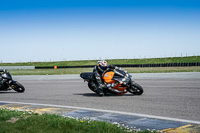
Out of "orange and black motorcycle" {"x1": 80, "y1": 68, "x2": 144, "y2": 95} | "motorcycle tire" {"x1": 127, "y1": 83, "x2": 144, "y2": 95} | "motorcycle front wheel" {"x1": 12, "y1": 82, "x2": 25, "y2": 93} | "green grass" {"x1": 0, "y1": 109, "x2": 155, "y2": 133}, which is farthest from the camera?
"motorcycle front wheel" {"x1": 12, "y1": 82, "x2": 25, "y2": 93}

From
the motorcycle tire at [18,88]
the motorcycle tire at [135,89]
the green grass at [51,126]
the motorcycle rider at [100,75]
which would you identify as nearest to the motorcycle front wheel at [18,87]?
the motorcycle tire at [18,88]

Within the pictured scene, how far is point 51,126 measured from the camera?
5.49 metres

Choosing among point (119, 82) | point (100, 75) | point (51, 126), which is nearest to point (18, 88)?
point (100, 75)

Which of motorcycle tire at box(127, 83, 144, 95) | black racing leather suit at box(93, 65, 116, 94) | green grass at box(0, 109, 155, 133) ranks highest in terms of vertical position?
black racing leather suit at box(93, 65, 116, 94)

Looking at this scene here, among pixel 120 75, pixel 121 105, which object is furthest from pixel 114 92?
pixel 121 105

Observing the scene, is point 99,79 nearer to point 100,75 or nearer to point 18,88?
point 100,75

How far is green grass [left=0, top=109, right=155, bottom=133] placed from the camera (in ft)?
16.9

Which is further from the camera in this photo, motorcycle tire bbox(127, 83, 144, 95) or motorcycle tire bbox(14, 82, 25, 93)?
motorcycle tire bbox(14, 82, 25, 93)

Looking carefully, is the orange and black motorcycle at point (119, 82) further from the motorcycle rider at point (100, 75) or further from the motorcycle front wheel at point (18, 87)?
the motorcycle front wheel at point (18, 87)

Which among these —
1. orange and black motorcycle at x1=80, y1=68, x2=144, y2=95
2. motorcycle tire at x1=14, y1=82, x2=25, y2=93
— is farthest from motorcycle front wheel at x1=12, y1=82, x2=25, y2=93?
orange and black motorcycle at x1=80, y1=68, x2=144, y2=95

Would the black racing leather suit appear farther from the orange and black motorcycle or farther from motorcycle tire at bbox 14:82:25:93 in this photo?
motorcycle tire at bbox 14:82:25:93

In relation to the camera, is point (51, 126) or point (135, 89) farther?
point (135, 89)

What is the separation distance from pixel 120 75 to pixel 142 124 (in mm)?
4916

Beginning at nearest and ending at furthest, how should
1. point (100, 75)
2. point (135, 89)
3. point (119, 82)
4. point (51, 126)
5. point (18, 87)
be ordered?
point (51, 126), point (119, 82), point (135, 89), point (100, 75), point (18, 87)
